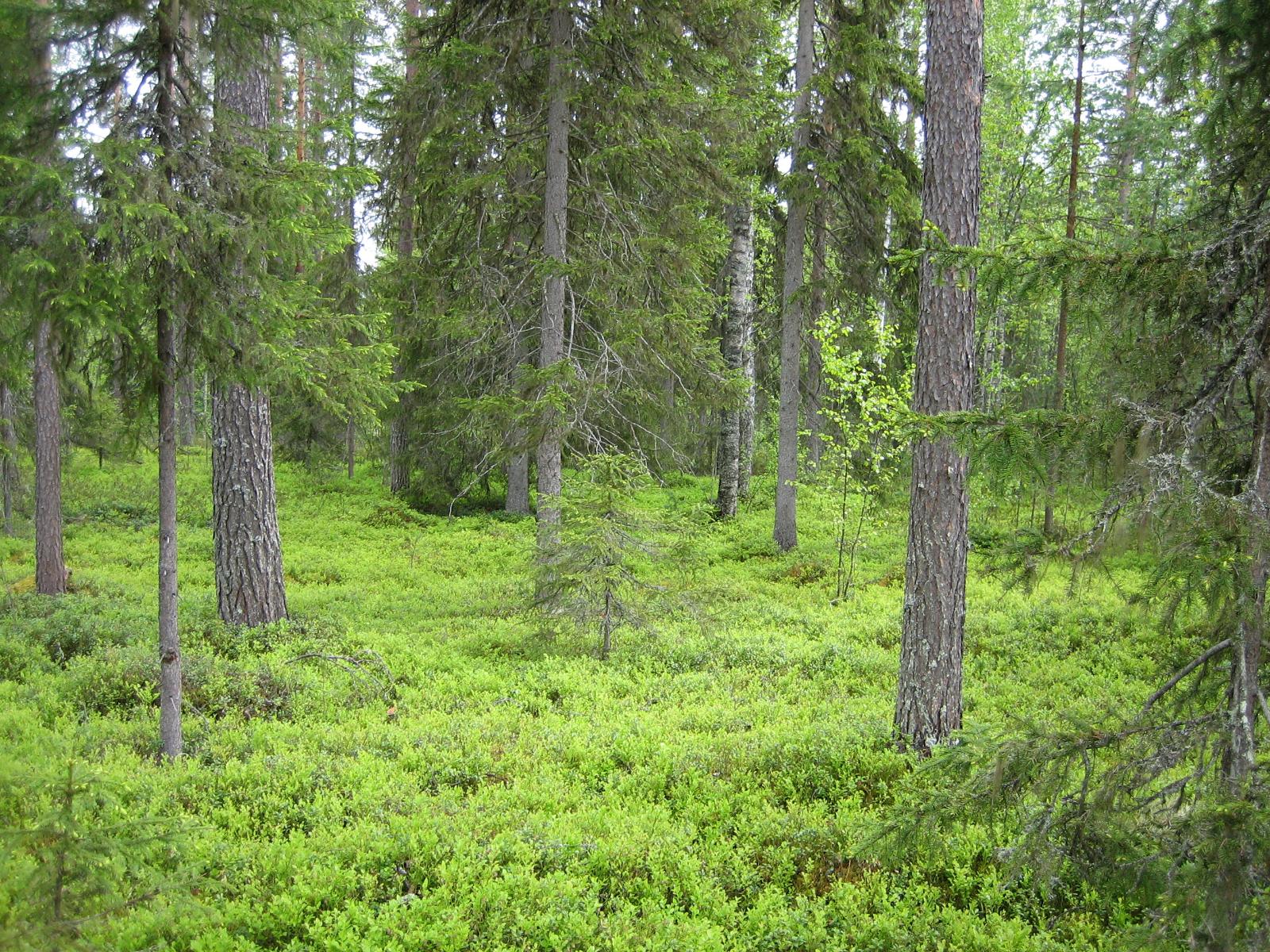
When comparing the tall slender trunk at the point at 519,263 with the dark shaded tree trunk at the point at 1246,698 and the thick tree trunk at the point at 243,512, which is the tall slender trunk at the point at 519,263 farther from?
the dark shaded tree trunk at the point at 1246,698

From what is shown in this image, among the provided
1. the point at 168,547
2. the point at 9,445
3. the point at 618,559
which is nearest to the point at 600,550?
the point at 618,559

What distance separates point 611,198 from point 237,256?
Result: 774cm

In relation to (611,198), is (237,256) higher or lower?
lower

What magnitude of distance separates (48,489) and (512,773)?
1019cm

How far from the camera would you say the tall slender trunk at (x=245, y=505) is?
9.25 m

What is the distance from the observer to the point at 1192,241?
3.85 m


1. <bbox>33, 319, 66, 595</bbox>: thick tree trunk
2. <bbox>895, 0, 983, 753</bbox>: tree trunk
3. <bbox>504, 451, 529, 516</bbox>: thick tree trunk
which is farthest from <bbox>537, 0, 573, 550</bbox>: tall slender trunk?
<bbox>33, 319, 66, 595</bbox>: thick tree trunk

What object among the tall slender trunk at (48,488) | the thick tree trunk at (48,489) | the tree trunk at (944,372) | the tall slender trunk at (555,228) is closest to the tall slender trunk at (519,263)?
the tall slender trunk at (555,228)

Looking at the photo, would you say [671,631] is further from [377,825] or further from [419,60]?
[419,60]

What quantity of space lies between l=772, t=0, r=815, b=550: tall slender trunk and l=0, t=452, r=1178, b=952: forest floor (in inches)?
155

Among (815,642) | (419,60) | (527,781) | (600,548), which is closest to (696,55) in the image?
(419,60)

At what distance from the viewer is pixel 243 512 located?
9430 mm

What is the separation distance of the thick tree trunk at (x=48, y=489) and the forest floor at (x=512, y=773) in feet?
1.51

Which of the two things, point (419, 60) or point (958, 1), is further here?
point (419, 60)
